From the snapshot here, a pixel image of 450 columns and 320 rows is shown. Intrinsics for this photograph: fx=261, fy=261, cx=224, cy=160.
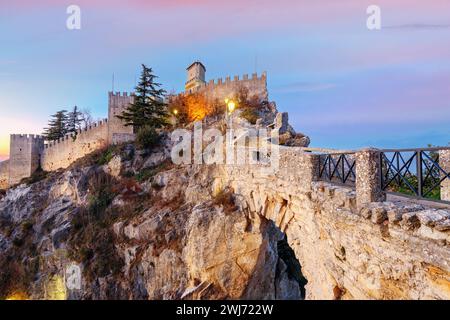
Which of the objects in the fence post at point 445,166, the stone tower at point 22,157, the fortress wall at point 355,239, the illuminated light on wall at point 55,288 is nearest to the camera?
the fortress wall at point 355,239

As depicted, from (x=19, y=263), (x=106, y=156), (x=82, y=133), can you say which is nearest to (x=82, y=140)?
(x=82, y=133)

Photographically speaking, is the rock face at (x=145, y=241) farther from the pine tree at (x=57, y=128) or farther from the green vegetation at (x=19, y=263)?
the pine tree at (x=57, y=128)

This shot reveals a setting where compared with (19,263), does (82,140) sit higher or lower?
higher

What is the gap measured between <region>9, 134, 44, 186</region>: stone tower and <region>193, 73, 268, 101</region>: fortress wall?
2103 cm

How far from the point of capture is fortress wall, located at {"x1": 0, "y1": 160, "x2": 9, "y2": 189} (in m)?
31.3

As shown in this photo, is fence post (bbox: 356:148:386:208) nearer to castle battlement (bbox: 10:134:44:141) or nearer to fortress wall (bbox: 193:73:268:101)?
fortress wall (bbox: 193:73:268:101)

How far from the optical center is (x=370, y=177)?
4.23 m

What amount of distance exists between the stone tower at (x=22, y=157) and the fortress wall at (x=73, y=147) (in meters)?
0.98

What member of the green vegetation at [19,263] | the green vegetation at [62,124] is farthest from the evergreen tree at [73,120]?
the green vegetation at [19,263]

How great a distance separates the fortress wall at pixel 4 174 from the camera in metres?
31.3

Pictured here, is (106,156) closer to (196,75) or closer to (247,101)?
(247,101)

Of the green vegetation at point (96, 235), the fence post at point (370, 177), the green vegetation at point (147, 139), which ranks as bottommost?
the green vegetation at point (96, 235)

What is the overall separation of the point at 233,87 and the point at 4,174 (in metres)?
29.7
